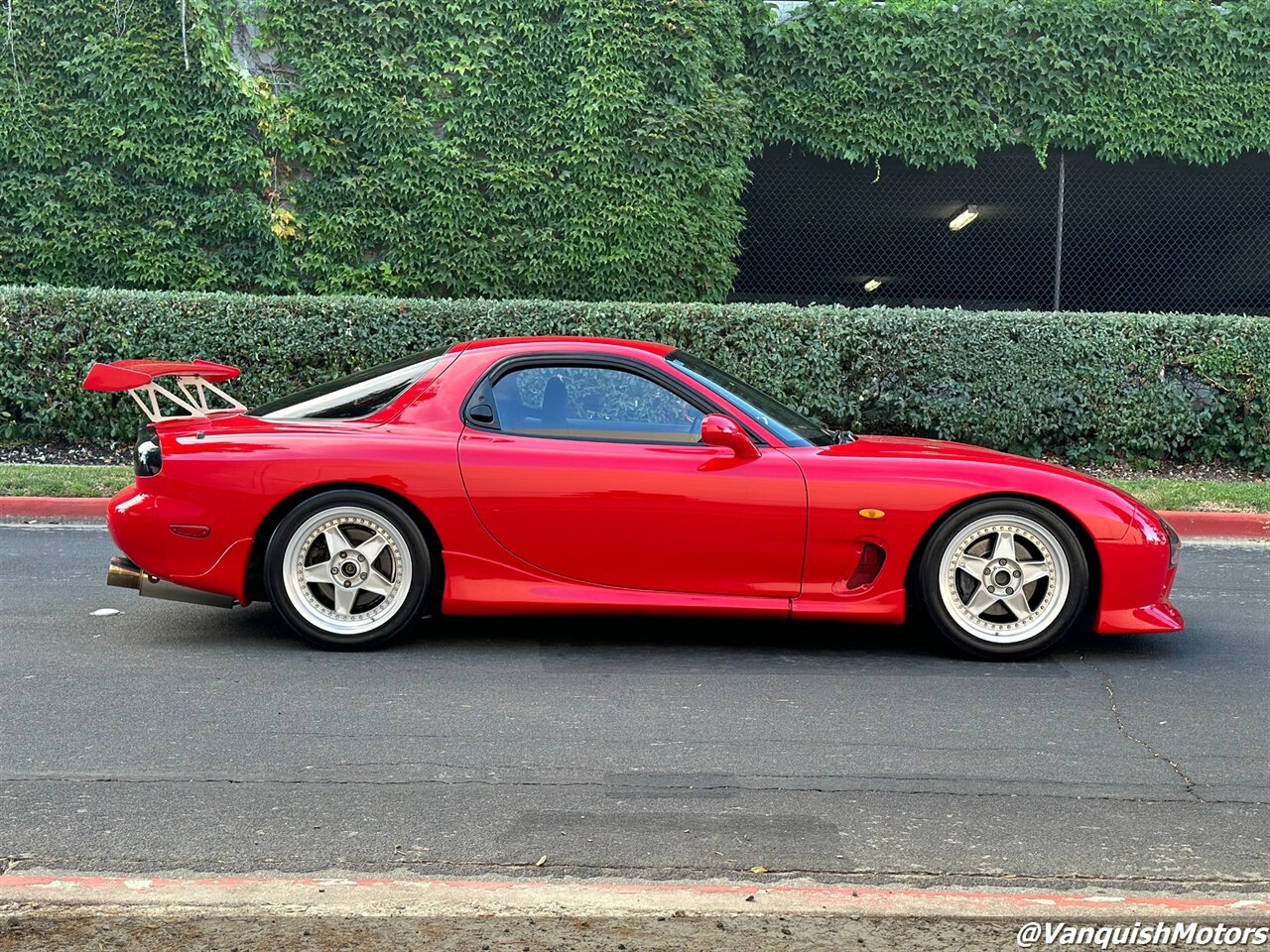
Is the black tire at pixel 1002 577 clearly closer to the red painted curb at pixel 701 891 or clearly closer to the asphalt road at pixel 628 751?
the asphalt road at pixel 628 751

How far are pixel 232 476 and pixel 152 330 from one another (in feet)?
21.6

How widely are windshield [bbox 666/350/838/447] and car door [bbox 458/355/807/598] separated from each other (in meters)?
0.20

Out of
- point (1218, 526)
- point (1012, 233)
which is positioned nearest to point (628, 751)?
point (1218, 526)

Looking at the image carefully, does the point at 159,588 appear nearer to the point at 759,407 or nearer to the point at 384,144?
the point at 759,407

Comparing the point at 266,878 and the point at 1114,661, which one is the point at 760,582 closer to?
the point at 1114,661

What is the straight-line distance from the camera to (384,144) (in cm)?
1381

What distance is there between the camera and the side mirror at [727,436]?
5.62m

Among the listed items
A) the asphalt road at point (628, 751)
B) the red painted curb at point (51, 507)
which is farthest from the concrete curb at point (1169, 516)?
the asphalt road at point (628, 751)

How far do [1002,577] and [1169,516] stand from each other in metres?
4.60

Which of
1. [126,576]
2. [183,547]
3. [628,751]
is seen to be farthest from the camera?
[126,576]

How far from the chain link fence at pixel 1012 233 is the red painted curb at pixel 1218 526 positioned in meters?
5.42

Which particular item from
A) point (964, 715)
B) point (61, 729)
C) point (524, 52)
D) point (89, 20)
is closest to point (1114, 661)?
point (964, 715)

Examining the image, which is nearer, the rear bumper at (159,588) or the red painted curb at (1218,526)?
the rear bumper at (159,588)

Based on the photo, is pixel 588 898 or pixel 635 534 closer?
pixel 588 898
